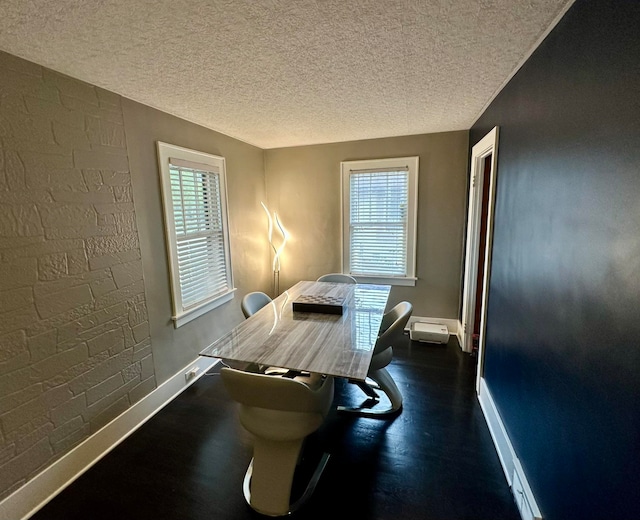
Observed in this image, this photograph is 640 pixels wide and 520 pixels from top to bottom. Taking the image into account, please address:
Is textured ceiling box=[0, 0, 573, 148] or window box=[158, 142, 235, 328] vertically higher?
textured ceiling box=[0, 0, 573, 148]

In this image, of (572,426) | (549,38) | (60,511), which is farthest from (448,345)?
(60,511)

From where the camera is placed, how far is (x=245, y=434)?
6.86 ft

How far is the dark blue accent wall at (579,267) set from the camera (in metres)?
0.86

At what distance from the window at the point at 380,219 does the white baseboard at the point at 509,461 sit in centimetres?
170

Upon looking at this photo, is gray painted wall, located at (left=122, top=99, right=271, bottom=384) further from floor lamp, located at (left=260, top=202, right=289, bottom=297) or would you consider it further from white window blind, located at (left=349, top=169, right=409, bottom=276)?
white window blind, located at (left=349, top=169, right=409, bottom=276)

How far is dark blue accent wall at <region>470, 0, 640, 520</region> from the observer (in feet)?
2.83

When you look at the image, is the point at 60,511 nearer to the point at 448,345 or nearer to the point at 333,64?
the point at 333,64

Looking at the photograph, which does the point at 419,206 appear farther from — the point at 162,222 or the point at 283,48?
the point at 162,222

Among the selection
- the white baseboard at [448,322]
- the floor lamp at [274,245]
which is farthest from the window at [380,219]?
the floor lamp at [274,245]

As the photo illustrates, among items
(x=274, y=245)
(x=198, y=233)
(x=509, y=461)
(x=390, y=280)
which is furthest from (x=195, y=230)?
(x=509, y=461)

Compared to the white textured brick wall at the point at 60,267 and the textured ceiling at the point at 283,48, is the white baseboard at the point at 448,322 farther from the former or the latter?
the white textured brick wall at the point at 60,267

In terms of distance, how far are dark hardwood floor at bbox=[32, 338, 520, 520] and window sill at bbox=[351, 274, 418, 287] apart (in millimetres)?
1451

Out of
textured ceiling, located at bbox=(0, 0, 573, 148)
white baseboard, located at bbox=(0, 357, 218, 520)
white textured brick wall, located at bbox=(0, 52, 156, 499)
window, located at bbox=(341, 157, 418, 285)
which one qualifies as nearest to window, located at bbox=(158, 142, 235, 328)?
white textured brick wall, located at bbox=(0, 52, 156, 499)

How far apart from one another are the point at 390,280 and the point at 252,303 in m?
1.90
